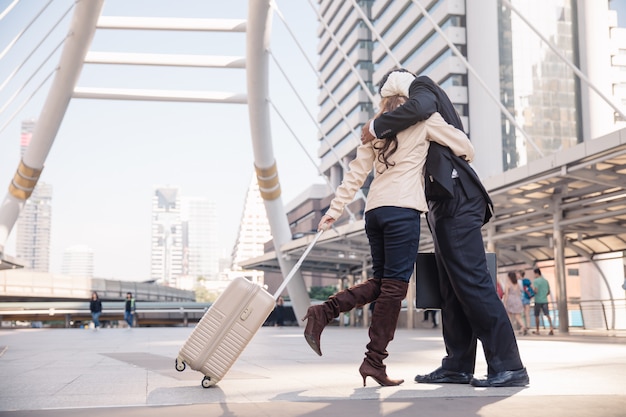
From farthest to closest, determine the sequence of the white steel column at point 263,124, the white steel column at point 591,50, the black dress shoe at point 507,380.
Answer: the white steel column at point 591,50 → the white steel column at point 263,124 → the black dress shoe at point 507,380

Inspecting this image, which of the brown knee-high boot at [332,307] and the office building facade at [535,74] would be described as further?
the office building facade at [535,74]

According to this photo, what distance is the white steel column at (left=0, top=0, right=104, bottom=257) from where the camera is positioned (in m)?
16.3

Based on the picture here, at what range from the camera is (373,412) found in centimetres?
307

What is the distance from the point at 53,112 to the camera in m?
18.8

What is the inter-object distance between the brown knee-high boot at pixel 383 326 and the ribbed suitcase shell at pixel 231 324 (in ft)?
1.94

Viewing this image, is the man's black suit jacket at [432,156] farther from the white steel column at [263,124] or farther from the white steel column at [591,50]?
the white steel column at [591,50]

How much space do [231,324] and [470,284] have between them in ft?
4.43

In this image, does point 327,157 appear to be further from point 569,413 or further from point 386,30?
point 569,413

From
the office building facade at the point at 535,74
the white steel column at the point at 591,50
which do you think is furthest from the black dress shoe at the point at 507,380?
the white steel column at the point at 591,50

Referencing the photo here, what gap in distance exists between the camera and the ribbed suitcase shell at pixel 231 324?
13.7ft

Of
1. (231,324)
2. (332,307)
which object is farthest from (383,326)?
(231,324)

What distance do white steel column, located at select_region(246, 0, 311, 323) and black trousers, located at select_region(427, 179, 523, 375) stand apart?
1399 cm

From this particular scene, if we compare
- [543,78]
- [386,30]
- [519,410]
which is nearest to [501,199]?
[519,410]

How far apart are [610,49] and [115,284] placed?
147 ft
